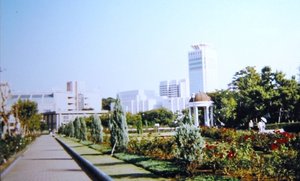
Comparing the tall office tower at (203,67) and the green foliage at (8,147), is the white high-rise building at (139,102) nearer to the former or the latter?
the tall office tower at (203,67)

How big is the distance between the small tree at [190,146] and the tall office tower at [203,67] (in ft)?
230

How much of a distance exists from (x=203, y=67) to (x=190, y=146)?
86.0m

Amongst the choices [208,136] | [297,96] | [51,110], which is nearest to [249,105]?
[297,96]

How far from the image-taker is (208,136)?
2614cm

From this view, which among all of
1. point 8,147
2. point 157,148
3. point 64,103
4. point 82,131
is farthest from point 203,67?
point 157,148

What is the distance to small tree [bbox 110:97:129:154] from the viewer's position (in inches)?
680

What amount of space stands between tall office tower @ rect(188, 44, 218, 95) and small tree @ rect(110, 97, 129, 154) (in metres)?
62.9

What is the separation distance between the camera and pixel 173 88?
188125 millimetres

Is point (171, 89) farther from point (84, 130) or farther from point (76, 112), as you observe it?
point (84, 130)

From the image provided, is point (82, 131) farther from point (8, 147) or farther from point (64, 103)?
point (64, 103)

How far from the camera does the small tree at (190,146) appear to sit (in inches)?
380

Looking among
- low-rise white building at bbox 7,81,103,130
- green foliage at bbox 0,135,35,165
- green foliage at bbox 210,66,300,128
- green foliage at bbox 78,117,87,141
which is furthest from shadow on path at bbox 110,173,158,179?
low-rise white building at bbox 7,81,103,130

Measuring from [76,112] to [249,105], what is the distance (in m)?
79.5

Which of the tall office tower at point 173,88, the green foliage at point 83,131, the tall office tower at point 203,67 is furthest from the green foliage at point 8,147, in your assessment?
the tall office tower at point 173,88
